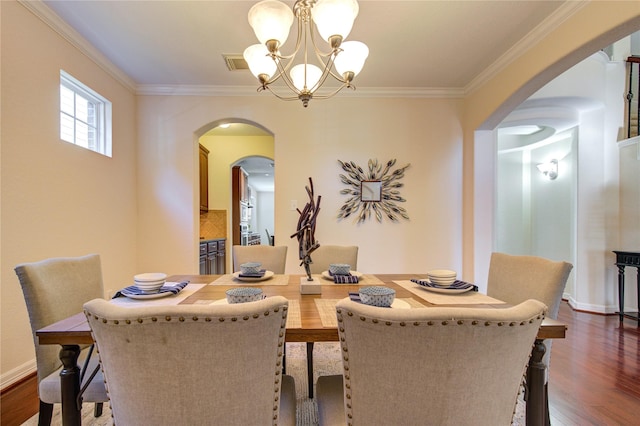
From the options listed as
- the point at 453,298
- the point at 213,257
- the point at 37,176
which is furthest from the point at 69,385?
the point at 213,257

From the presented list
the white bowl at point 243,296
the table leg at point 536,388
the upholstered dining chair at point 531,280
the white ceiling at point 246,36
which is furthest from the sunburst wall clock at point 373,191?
the table leg at point 536,388

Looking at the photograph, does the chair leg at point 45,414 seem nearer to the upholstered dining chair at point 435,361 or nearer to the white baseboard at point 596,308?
the upholstered dining chair at point 435,361

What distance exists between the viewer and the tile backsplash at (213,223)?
198 inches

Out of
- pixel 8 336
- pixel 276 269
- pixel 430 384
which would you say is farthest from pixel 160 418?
pixel 8 336

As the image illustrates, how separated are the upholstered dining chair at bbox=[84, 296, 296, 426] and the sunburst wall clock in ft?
8.85

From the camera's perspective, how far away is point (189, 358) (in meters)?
0.69

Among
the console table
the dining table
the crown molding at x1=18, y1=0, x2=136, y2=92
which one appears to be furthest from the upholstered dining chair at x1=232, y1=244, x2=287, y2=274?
the console table

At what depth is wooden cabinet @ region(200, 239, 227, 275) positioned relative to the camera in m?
3.84

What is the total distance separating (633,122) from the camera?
130 inches

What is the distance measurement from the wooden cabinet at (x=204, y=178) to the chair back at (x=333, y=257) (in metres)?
2.93

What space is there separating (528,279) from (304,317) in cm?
115

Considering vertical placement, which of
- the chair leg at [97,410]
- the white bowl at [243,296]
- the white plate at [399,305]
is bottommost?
the chair leg at [97,410]

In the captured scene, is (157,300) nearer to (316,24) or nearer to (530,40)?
(316,24)

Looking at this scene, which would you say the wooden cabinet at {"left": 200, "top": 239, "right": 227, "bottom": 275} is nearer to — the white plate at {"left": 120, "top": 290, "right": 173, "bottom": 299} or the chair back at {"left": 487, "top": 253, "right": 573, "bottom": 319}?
the white plate at {"left": 120, "top": 290, "right": 173, "bottom": 299}
